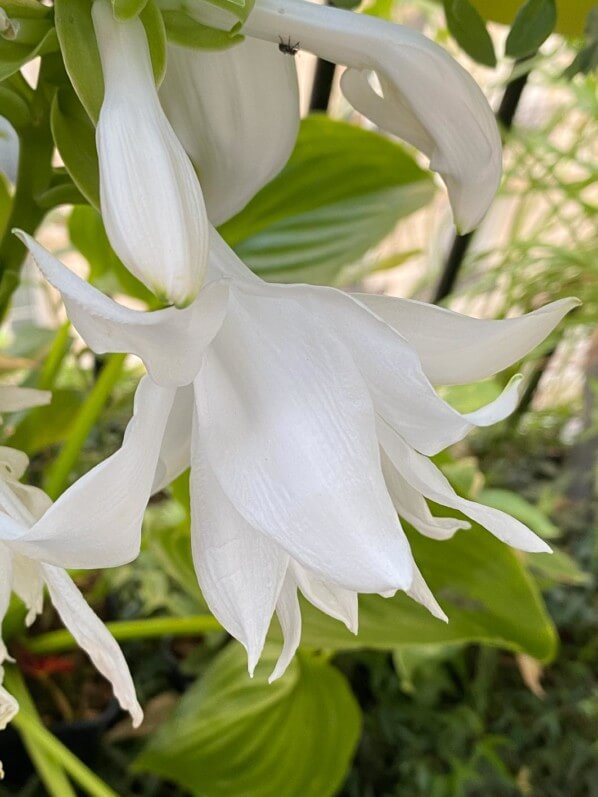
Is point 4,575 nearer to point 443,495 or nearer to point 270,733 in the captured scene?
point 443,495

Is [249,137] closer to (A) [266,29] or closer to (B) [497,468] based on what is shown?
(A) [266,29]

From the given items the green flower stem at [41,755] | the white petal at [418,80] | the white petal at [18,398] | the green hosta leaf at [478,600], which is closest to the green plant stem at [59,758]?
the green flower stem at [41,755]

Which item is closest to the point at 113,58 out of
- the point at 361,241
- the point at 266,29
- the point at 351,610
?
the point at 266,29

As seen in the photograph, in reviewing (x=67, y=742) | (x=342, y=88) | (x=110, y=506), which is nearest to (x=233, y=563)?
(x=110, y=506)

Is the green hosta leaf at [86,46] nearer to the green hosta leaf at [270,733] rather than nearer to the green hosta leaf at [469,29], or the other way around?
the green hosta leaf at [469,29]

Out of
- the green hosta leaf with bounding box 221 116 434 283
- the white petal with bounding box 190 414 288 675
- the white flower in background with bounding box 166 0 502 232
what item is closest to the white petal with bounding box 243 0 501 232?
the white flower in background with bounding box 166 0 502 232
